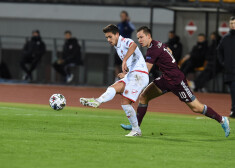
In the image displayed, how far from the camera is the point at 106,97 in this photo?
34.0 feet

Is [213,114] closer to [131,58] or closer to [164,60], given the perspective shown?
[164,60]

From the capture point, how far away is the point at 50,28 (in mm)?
33000

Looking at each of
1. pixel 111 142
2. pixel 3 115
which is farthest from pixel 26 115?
pixel 111 142

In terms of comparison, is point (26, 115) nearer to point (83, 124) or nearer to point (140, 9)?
point (83, 124)

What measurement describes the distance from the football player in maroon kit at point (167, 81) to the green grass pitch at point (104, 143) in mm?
395

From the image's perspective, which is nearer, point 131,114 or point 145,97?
point 131,114

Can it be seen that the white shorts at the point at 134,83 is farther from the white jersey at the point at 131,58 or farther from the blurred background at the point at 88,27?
the blurred background at the point at 88,27

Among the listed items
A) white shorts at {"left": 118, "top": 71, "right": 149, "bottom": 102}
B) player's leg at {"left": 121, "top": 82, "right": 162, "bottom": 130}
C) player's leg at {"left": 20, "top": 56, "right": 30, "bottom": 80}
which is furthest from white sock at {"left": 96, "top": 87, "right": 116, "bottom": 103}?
player's leg at {"left": 20, "top": 56, "right": 30, "bottom": 80}

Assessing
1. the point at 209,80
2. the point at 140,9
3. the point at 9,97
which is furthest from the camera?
the point at 140,9

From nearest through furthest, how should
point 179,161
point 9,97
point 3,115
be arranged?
point 179,161, point 3,115, point 9,97

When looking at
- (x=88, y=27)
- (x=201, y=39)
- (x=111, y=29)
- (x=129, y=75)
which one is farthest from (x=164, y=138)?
(x=88, y=27)

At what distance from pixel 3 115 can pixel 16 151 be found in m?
5.60

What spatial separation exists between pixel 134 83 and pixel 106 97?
2.70 ft

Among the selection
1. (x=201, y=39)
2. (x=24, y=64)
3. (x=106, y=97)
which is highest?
(x=106, y=97)
